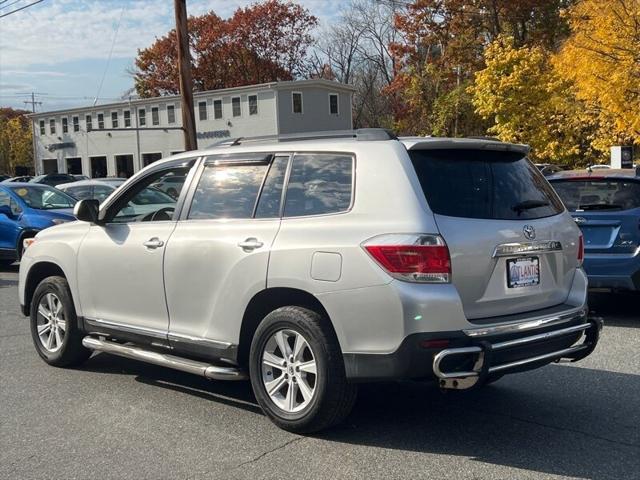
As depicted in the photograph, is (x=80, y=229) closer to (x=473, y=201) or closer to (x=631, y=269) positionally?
(x=473, y=201)

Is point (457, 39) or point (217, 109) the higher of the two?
point (457, 39)

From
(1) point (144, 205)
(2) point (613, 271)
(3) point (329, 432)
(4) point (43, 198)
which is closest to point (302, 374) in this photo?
(3) point (329, 432)

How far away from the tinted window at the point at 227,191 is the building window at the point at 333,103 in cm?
4249

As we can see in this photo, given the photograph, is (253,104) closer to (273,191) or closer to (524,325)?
(273,191)

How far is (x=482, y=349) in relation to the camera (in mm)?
3908

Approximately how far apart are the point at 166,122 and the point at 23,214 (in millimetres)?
37419

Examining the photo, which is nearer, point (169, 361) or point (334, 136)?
point (334, 136)

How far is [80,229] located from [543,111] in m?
26.0

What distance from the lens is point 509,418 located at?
15.8 feet

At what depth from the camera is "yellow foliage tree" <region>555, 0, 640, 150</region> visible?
17.7 metres

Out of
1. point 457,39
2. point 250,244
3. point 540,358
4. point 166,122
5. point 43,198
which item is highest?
point 457,39

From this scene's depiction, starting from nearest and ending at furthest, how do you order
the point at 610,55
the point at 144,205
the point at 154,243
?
the point at 154,243, the point at 144,205, the point at 610,55

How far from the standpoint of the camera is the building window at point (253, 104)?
44.8 m

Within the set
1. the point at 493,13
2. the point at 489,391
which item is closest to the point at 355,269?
the point at 489,391
